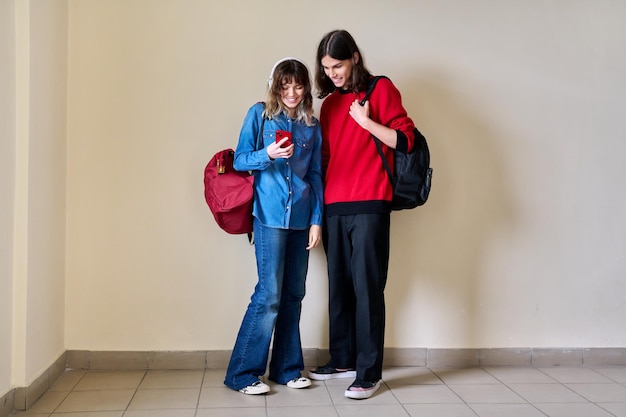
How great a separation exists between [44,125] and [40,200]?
302mm

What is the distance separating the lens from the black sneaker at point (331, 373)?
2971mm

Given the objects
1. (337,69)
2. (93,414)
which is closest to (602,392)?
(337,69)

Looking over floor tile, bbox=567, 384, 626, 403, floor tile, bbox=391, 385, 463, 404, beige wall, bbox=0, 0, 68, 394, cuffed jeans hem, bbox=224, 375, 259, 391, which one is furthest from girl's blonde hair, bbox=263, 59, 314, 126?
floor tile, bbox=567, 384, 626, 403

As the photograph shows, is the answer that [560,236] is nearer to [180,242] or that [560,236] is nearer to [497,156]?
[497,156]

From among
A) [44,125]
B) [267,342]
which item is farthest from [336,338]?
[44,125]

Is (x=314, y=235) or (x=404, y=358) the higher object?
(x=314, y=235)

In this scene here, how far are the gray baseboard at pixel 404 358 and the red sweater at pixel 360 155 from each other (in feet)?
2.64

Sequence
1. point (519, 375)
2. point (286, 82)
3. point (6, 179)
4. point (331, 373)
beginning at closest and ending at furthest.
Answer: point (6, 179)
point (286, 82)
point (331, 373)
point (519, 375)

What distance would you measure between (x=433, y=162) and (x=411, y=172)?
1.61 ft

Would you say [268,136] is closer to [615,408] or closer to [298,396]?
[298,396]

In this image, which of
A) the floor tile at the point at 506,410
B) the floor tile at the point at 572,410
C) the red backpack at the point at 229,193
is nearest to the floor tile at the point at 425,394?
the floor tile at the point at 506,410

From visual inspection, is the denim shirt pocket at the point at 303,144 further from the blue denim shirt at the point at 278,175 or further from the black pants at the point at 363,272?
the black pants at the point at 363,272

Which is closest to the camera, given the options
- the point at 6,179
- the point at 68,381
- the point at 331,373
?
the point at 6,179

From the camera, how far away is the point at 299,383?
2836mm
